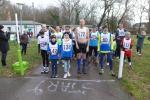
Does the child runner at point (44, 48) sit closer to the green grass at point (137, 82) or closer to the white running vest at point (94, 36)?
the white running vest at point (94, 36)

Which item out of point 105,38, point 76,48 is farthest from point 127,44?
point 76,48

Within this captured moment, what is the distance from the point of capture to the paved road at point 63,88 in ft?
30.0

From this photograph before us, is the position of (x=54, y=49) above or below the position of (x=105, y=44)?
below

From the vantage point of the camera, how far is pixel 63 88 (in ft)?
33.5

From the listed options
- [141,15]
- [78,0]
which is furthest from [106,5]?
[141,15]

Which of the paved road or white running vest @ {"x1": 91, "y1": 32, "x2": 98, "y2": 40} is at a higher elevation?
white running vest @ {"x1": 91, "y1": 32, "x2": 98, "y2": 40}

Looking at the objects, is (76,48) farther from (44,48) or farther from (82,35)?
(44,48)

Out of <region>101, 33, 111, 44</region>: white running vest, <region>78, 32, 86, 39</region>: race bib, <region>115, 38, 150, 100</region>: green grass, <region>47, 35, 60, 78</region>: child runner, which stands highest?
<region>78, 32, 86, 39</region>: race bib

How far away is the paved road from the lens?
360 inches

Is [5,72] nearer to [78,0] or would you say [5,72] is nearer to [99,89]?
[99,89]

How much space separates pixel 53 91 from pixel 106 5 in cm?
4416

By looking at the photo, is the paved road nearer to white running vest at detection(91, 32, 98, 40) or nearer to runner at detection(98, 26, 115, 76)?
runner at detection(98, 26, 115, 76)

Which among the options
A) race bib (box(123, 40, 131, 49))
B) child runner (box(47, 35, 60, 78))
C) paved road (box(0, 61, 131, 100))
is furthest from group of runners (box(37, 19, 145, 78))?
race bib (box(123, 40, 131, 49))

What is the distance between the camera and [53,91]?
980 centimetres
